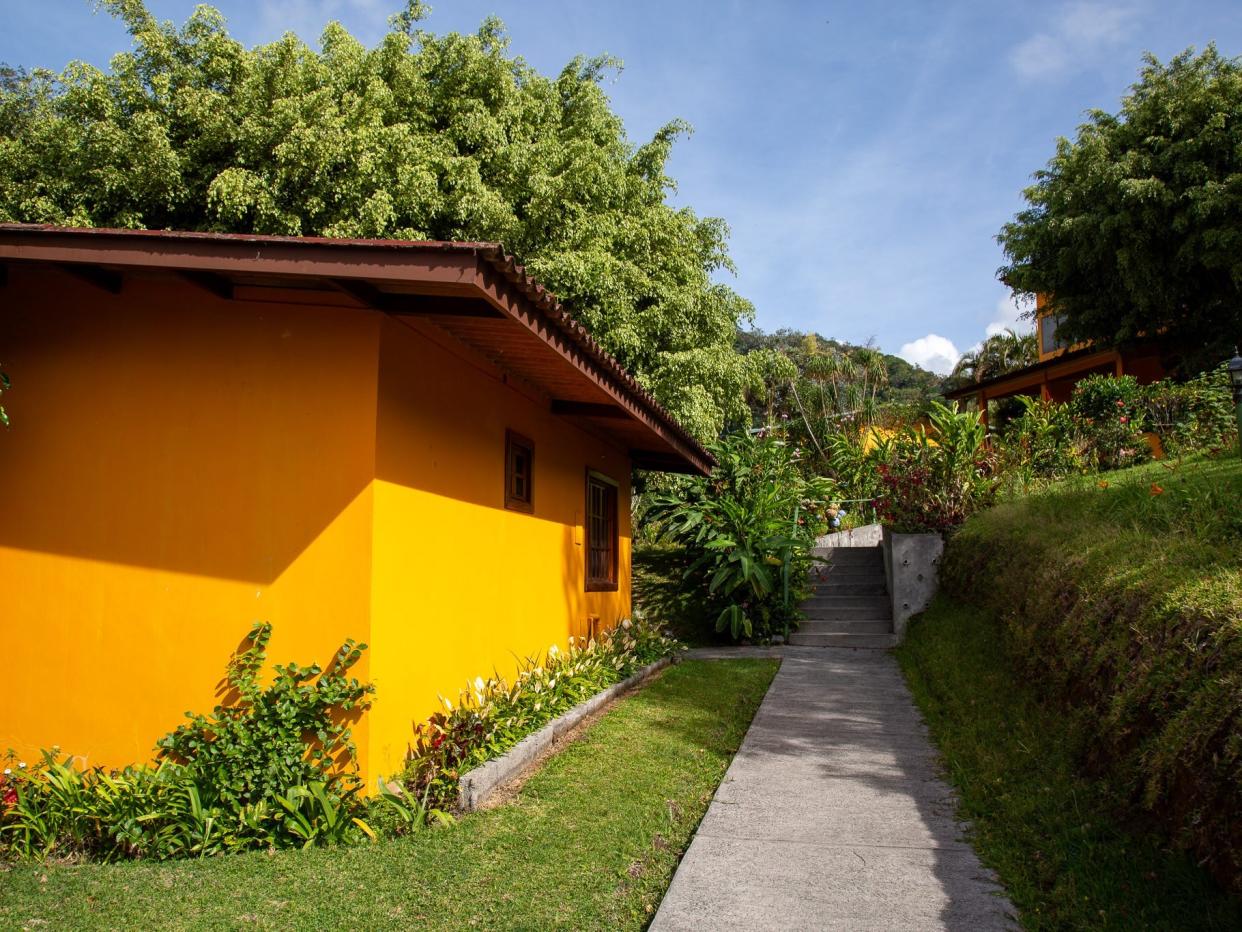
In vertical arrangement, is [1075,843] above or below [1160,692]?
below

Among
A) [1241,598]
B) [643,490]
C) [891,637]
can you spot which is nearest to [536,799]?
[1241,598]

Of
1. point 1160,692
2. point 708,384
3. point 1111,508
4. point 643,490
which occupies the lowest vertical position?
point 1160,692

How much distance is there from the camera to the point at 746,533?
11711mm

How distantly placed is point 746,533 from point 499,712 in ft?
21.7

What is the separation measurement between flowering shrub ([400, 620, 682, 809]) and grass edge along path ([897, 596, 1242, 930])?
8.61 feet

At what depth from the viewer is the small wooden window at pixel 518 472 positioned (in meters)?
6.58

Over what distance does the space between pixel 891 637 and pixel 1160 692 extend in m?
7.37

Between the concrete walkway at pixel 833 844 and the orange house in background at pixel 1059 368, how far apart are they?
1651cm

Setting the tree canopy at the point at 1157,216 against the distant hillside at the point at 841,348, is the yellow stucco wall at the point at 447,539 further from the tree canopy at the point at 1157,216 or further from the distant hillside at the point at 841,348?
the distant hillside at the point at 841,348

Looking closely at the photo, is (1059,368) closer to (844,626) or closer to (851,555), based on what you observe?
(851,555)

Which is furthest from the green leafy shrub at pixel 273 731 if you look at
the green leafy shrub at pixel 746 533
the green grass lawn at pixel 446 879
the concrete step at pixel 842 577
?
the concrete step at pixel 842 577

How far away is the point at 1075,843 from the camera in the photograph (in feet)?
12.2

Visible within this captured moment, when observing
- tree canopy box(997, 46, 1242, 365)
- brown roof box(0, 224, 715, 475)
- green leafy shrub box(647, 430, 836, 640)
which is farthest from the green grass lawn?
tree canopy box(997, 46, 1242, 365)

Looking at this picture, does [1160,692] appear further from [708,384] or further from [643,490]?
[643,490]
